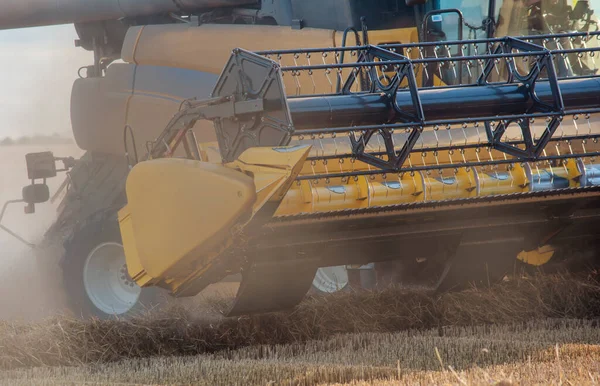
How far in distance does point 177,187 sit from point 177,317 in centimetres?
130

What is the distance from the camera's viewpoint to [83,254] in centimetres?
670

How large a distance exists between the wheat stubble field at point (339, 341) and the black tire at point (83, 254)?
1.42ft

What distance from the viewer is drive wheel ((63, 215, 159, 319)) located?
6656mm

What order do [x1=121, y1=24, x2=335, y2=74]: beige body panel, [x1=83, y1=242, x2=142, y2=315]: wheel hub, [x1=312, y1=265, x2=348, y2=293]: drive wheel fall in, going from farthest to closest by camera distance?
[x1=312, y1=265, x2=348, y2=293]: drive wheel → [x1=83, y1=242, x2=142, y2=315]: wheel hub → [x1=121, y1=24, x2=335, y2=74]: beige body panel

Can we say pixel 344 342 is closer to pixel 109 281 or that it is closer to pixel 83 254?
pixel 109 281

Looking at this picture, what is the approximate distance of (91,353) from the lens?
506 cm

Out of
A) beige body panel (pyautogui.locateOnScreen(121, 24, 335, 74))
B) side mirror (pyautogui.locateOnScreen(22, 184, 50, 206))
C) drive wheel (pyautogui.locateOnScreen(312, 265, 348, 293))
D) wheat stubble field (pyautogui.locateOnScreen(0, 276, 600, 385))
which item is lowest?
drive wheel (pyautogui.locateOnScreen(312, 265, 348, 293))

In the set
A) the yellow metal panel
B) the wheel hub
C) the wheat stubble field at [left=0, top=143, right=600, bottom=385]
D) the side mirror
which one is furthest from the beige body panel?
the yellow metal panel

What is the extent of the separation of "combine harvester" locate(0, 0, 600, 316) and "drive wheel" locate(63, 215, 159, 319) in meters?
0.01

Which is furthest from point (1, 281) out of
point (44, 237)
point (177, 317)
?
point (177, 317)

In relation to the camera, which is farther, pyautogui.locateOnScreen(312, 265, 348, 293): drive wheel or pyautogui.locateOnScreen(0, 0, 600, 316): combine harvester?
pyautogui.locateOnScreen(312, 265, 348, 293): drive wheel

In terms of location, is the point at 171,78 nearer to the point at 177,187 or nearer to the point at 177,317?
the point at 177,317

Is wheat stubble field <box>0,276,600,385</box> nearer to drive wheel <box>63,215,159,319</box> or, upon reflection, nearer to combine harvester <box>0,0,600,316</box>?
combine harvester <box>0,0,600,316</box>

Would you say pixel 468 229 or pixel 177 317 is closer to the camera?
pixel 468 229
